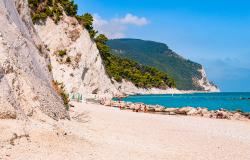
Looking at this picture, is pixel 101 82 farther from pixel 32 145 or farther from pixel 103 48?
pixel 32 145

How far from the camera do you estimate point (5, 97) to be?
14.6 meters

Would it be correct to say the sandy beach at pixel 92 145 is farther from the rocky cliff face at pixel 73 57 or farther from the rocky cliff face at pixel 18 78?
the rocky cliff face at pixel 73 57

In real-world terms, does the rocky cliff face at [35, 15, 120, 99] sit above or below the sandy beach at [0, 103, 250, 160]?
above

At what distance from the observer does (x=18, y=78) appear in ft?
53.8

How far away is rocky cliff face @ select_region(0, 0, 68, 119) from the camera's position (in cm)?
1502

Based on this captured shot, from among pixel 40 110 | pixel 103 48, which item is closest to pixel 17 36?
pixel 40 110

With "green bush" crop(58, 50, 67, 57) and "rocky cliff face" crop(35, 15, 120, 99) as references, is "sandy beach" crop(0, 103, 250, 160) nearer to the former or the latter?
"rocky cliff face" crop(35, 15, 120, 99)

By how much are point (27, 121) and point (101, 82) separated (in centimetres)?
8634

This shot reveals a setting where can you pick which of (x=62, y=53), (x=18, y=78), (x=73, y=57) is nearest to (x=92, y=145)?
(x=18, y=78)

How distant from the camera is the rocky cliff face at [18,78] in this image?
15.0 metres

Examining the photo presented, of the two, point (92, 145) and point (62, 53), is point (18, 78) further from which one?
point (62, 53)

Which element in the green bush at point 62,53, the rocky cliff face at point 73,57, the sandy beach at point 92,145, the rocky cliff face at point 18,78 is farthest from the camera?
the green bush at point 62,53

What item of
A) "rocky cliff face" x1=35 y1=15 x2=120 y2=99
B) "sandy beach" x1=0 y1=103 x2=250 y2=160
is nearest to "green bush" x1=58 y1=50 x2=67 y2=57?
"rocky cliff face" x1=35 y1=15 x2=120 y2=99

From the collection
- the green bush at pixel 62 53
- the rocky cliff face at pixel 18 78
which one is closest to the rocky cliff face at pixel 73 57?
the green bush at pixel 62 53
